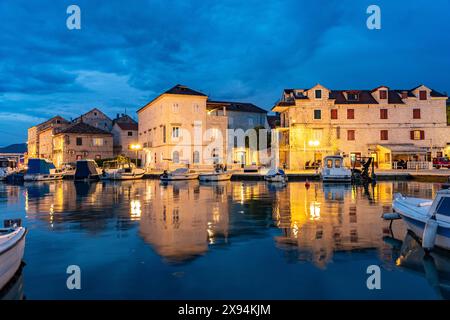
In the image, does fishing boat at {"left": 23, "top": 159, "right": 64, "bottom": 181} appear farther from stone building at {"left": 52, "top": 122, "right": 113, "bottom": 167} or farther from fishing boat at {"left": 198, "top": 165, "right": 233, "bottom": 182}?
fishing boat at {"left": 198, "top": 165, "right": 233, "bottom": 182}

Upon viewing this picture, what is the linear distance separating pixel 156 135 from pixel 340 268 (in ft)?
170

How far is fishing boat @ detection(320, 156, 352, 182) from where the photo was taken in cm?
3750

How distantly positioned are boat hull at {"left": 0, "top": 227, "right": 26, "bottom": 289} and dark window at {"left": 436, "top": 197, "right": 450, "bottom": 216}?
10733 mm

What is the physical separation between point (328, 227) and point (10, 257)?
10.3 meters

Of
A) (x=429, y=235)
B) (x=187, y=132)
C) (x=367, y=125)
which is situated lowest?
(x=429, y=235)

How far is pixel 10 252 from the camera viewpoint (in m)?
7.79

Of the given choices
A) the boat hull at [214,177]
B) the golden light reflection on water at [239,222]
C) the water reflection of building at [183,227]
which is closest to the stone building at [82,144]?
the boat hull at [214,177]

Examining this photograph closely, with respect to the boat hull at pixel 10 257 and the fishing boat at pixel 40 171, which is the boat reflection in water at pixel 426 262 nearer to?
the boat hull at pixel 10 257

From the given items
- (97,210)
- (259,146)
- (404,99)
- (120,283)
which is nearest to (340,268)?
(120,283)

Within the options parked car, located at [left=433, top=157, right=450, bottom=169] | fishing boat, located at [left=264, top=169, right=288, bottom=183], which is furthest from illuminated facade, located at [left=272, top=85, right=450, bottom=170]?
fishing boat, located at [left=264, top=169, right=288, bottom=183]

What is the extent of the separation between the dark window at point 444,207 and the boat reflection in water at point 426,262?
1.03 meters

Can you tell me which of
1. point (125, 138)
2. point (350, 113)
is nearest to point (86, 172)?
point (125, 138)

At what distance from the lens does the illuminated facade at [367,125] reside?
→ 51969 millimetres

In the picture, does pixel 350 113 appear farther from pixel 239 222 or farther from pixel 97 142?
pixel 97 142
